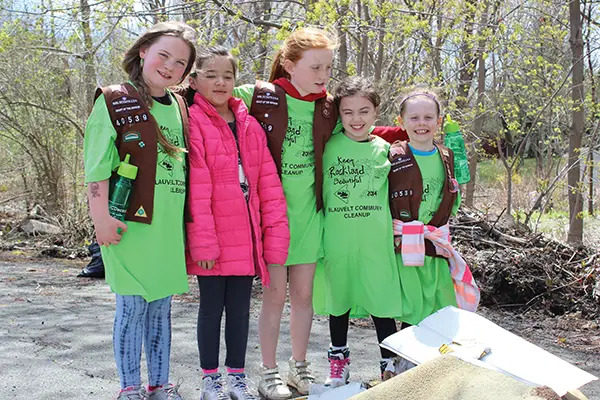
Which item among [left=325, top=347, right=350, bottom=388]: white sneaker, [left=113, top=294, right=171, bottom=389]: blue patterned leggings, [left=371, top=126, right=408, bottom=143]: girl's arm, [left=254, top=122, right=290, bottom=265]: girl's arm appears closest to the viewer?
[left=113, top=294, right=171, bottom=389]: blue patterned leggings

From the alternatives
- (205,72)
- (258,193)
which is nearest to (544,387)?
(258,193)

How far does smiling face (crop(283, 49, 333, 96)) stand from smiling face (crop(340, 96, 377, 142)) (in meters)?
0.18

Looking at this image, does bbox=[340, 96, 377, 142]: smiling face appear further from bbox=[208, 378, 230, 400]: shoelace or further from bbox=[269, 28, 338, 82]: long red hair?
bbox=[208, 378, 230, 400]: shoelace

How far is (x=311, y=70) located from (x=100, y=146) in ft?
4.10

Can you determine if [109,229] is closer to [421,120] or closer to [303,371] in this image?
[303,371]

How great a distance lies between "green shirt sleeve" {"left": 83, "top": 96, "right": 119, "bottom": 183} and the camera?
2.92 m

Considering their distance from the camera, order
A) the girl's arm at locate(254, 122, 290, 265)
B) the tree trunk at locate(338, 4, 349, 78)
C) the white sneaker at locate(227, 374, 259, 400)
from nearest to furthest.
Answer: the white sneaker at locate(227, 374, 259, 400)
the girl's arm at locate(254, 122, 290, 265)
the tree trunk at locate(338, 4, 349, 78)

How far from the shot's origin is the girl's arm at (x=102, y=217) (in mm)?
2930

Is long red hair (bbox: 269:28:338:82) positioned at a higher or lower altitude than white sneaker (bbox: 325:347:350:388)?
higher

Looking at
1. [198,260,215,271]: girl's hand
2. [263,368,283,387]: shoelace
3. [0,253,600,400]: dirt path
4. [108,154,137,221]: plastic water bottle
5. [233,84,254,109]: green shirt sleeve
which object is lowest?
[0,253,600,400]: dirt path

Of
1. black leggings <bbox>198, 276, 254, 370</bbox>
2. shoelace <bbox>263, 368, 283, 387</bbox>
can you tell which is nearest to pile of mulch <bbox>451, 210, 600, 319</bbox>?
shoelace <bbox>263, 368, 283, 387</bbox>

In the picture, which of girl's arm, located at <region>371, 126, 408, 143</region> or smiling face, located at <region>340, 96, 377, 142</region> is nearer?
smiling face, located at <region>340, 96, 377, 142</region>

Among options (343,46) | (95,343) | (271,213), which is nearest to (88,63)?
(343,46)

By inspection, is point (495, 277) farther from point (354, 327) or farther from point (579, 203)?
point (579, 203)
